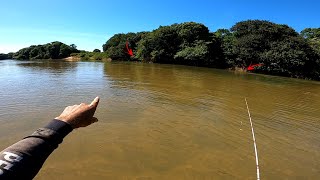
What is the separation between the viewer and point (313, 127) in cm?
916

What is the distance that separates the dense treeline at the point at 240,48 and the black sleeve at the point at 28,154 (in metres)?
37.1

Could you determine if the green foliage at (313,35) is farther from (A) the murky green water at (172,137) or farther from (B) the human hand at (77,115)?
(B) the human hand at (77,115)

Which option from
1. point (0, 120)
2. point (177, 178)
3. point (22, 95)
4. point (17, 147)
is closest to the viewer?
point (17, 147)

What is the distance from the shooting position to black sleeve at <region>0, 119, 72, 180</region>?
4.06 feet

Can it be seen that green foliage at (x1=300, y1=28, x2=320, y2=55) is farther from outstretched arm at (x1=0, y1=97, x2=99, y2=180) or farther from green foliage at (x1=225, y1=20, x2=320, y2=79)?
outstretched arm at (x1=0, y1=97, x2=99, y2=180)

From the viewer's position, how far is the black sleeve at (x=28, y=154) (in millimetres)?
1237

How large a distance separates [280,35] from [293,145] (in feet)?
119

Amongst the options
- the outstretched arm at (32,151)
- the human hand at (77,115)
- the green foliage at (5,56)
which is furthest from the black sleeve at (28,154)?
the green foliage at (5,56)

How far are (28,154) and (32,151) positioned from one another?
26mm

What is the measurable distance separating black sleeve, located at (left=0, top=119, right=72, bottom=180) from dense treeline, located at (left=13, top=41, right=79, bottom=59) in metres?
92.8

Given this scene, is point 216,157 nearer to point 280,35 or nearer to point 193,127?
point 193,127

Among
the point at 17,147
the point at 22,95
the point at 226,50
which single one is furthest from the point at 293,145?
the point at 226,50

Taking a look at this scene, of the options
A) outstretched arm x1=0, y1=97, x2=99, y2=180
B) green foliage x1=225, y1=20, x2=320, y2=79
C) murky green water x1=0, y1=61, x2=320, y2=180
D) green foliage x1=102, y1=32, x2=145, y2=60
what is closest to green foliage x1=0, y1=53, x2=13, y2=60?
green foliage x1=102, y1=32, x2=145, y2=60

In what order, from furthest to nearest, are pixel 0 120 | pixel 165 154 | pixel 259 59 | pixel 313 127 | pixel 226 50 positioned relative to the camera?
pixel 226 50 → pixel 259 59 → pixel 313 127 → pixel 0 120 → pixel 165 154
